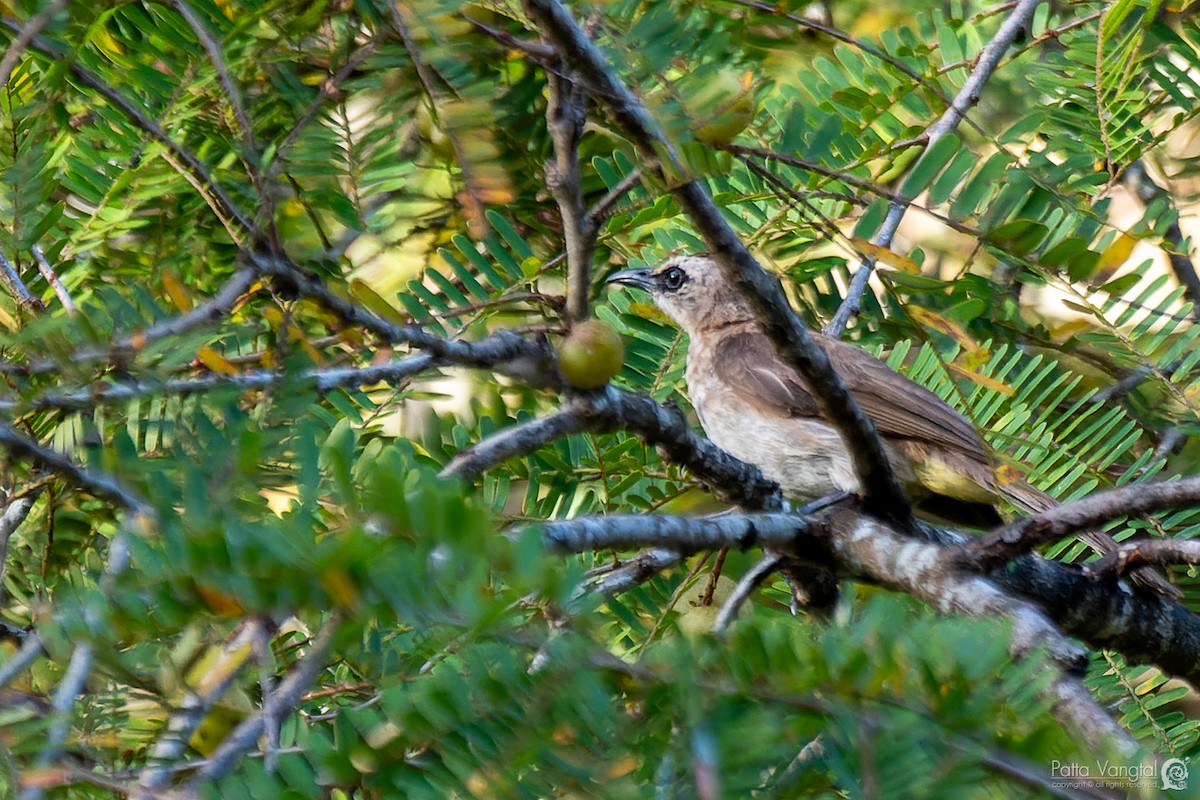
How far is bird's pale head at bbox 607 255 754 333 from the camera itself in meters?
4.56

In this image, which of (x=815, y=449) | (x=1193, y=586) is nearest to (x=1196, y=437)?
(x=1193, y=586)

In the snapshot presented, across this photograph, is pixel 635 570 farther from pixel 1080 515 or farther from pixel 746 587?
pixel 1080 515

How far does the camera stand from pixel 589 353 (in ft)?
6.05

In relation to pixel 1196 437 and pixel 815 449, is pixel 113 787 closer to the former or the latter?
pixel 1196 437

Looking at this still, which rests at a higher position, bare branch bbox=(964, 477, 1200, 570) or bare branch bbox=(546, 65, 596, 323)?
bare branch bbox=(546, 65, 596, 323)

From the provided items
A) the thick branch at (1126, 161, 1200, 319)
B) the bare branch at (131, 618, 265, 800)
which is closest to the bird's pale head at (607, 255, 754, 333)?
the thick branch at (1126, 161, 1200, 319)

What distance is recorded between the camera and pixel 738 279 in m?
1.88

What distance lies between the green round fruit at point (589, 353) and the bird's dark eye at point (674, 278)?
2711 mm

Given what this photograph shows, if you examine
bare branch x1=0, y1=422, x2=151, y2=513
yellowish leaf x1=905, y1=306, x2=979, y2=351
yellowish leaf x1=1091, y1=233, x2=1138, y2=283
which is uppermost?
yellowish leaf x1=1091, y1=233, x2=1138, y2=283

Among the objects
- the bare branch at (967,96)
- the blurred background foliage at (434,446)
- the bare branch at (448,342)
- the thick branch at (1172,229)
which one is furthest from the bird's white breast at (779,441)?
the bare branch at (448,342)

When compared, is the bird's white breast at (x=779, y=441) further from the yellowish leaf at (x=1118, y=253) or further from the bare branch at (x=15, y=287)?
the bare branch at (x=15, y=287)

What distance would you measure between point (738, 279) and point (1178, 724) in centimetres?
162

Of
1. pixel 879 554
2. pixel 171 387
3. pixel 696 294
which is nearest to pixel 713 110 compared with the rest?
pixel 171 387

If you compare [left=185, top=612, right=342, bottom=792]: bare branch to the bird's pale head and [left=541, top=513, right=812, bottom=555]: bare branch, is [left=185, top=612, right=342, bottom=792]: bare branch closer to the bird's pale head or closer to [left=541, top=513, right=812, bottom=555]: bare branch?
[left=541, top=513, right=812, bottom=555]: bare branch
